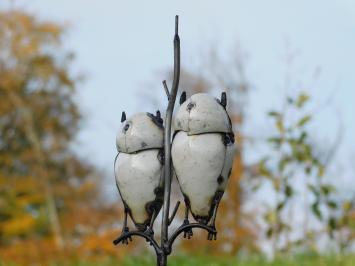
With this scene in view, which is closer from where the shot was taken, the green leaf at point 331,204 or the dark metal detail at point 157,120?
the dark metal detail at point 157,120

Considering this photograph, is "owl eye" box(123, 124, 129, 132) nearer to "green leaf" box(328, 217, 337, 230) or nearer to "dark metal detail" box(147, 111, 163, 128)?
"dark metal detail" box(147, 111, 163, 128)

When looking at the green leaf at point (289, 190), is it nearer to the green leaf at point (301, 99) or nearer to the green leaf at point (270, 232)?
the green leaf at point (270, 232)

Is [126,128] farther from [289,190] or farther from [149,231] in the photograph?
[289,190]

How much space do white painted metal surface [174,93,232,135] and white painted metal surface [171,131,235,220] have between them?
0.03 metres

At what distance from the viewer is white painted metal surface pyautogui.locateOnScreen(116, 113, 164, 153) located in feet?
10.3

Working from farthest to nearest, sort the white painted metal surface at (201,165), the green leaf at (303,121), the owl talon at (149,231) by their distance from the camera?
the green leaf at (303,121)
the owl talon at (149,231)
the white painted metal surface at (201,165)

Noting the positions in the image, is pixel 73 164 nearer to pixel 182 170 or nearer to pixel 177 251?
pixel 177 251

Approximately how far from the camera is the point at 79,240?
15.7m

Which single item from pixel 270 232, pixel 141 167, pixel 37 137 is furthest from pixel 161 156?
pixel 37 137

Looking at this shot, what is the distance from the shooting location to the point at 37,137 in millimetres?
17625

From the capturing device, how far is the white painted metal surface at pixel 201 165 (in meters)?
3.00

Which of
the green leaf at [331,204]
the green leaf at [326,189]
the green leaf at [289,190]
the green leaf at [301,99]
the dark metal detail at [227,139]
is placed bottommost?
the dark metal detail at [227,139]

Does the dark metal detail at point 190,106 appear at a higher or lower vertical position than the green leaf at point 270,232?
lower

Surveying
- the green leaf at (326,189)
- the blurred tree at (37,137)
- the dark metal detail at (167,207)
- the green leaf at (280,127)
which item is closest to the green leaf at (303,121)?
the green leaf at (280,127)
